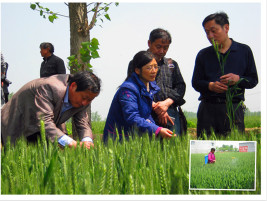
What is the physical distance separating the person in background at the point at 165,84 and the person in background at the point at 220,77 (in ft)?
1.01

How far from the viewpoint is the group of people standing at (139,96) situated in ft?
8.22

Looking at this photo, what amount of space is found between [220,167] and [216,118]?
1216 millimetres

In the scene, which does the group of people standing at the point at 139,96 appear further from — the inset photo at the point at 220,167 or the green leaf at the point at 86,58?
the inset photo at the point at 220,167

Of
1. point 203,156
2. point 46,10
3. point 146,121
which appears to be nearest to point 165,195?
point 203,156

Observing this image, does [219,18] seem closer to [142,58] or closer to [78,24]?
[142,58]

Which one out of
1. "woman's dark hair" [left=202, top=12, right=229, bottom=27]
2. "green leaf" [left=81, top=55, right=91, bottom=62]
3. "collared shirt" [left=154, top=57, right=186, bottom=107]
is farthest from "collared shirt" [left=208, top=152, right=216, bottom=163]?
"green leaf" [left=81, top=55, right=91, bottom=62]

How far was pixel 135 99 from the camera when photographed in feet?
8.84

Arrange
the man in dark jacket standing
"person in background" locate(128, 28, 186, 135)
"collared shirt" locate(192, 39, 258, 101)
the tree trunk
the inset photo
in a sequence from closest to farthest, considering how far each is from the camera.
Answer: the inset photo
the man in dark jacket standing
"collared shirt" locate(192, 39, 258, 101)
"person in background" locate(128, 28, 186, 135)
the tree trunk

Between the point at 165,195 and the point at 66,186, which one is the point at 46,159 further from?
the point at 165,195

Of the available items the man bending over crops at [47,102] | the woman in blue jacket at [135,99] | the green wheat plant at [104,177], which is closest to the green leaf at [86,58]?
the man bending over crops at [47,102]

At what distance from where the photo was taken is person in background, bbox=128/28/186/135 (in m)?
2.90

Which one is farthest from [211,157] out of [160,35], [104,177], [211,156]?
[160,35]

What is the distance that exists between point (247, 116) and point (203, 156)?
4.10ft

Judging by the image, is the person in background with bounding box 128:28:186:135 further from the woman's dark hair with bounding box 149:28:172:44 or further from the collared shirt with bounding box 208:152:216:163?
Result: the collared shirt with bounding box 208:152:216:163
